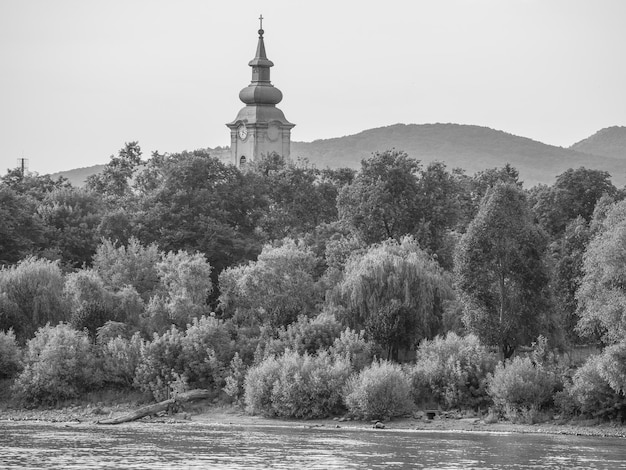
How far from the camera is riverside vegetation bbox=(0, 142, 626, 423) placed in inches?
2781

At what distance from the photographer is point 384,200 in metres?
89.3

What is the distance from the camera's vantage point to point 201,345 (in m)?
78.1

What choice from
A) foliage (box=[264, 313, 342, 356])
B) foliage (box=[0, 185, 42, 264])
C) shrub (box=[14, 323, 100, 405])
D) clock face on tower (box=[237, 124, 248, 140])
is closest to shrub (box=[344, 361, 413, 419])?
foliage (box=[264, 313, 342, 356])

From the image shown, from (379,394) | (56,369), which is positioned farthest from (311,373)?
(56,369)

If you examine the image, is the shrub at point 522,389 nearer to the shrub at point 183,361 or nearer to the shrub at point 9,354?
the shrub at point 183,361

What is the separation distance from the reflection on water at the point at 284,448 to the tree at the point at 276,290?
1369 centimetres

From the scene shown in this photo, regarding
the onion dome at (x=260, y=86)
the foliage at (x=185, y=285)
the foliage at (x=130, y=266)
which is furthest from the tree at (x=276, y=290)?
the onion dome at (x=260, y=86)

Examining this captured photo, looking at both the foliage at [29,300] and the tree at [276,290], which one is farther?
the foliage at [29,300]

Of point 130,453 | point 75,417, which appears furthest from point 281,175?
point 130,453

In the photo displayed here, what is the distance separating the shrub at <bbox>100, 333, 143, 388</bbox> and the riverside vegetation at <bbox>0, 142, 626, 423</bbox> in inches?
4.4

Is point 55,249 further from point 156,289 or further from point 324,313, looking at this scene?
point 324,313

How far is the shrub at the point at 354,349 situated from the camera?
244ft

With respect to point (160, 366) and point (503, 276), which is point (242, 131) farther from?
point (503, 276)

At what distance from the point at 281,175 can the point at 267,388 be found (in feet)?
146
